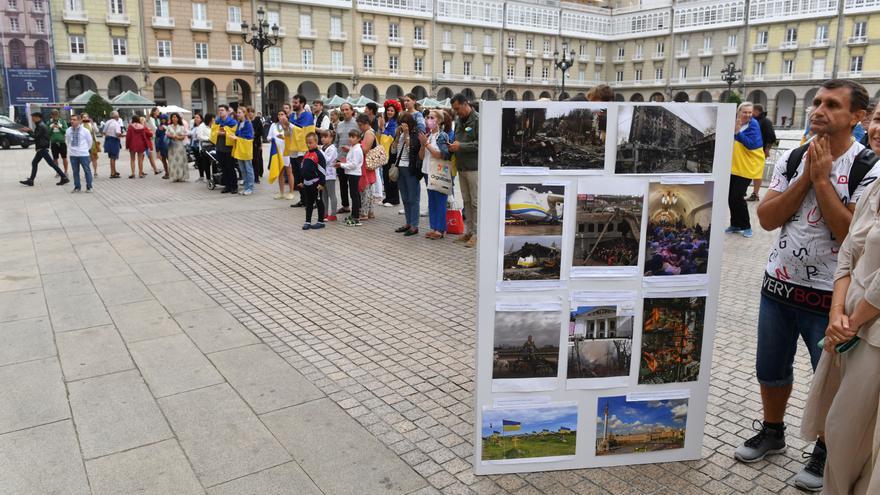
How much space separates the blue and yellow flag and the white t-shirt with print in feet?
4.73

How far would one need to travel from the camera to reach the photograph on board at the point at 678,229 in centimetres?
Result: 288

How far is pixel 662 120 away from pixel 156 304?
5.02 metres

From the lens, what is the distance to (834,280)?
2.71 metres

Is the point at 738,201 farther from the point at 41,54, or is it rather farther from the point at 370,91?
the point at 370,91

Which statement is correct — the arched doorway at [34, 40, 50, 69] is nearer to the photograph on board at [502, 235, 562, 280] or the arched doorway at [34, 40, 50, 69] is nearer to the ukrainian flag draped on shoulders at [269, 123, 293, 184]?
the ukrainian flag draped on shoulders at [269, 123, 293, 184]

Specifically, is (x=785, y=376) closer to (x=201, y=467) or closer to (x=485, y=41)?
(x=201, y=467)

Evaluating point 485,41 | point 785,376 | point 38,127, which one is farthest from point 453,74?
point 785,376

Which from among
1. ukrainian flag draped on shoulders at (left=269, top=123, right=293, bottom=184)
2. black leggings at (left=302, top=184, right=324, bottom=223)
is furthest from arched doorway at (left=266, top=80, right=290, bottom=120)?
black leggings at (left=302, top=184, right=324, bottom=223)

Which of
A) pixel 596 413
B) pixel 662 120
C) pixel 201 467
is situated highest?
pixel 662 120

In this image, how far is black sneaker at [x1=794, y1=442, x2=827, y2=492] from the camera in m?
2.98

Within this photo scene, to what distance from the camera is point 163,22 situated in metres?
49.2

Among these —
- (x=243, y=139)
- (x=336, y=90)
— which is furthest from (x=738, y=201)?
(x=336, y=90)

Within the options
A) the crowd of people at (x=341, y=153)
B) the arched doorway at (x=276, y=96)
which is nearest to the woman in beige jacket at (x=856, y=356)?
the crowd of people at (x=341, y=153)

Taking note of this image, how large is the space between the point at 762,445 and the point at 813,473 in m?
0.28
